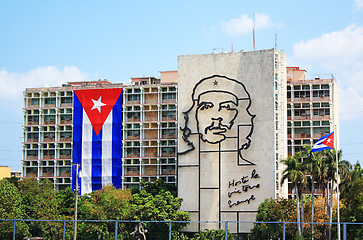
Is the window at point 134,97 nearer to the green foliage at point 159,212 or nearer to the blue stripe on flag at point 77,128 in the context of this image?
the blue stripe on flag at point 77,128

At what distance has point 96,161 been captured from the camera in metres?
110

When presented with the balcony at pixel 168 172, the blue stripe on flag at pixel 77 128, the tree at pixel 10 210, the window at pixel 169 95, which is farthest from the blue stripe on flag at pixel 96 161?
the tree at pixel 10 210

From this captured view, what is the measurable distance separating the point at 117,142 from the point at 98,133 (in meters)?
4.02

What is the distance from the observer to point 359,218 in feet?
247

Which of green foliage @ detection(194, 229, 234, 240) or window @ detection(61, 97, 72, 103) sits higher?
window @ detection(61, 97, 72, 103)

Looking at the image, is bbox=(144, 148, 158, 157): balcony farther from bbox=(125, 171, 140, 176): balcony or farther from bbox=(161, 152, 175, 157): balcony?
bbox=(125, 171, 140, 176): balcony

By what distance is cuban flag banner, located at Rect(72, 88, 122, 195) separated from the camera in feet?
360

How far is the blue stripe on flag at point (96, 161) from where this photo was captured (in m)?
109

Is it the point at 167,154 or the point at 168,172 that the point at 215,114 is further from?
the point at 168,172

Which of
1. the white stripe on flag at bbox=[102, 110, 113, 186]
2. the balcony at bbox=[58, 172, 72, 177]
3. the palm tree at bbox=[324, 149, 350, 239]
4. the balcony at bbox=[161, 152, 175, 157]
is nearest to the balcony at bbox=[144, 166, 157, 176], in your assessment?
the balcony at bbox=[161, 152, 175, 157]

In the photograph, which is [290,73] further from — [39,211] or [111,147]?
[39,211]

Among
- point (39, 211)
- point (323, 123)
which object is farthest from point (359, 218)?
point (39, 211)

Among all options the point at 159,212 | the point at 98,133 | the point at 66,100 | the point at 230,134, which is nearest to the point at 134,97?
the point at 98,133

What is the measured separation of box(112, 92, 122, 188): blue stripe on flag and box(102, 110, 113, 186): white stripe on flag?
1.93 feet
